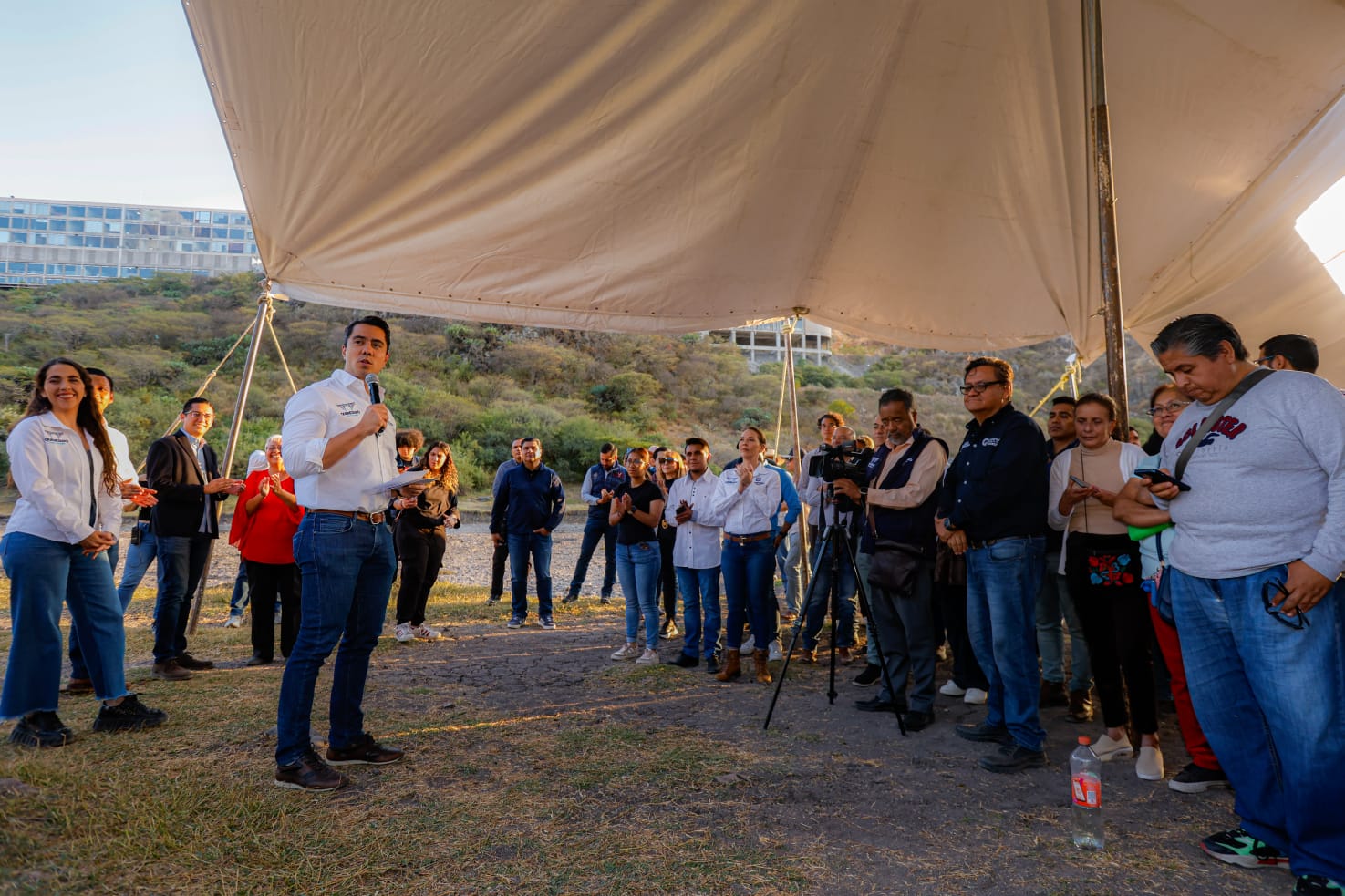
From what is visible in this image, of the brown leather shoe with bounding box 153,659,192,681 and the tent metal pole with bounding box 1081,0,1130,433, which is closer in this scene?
the tent metal pole with bounding box 1081,0,1130,433

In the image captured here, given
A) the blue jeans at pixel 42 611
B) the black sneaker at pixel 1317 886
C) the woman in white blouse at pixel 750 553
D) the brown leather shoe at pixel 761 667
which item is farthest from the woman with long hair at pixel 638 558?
the black sneaker at pixel 1317 886

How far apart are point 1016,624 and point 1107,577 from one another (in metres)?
0.50

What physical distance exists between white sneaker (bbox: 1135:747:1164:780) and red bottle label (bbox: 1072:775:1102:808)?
84 centimetres

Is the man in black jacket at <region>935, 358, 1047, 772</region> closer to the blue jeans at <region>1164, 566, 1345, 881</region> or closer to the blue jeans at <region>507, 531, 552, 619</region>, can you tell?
the blue jeans at <region>1164, 566, 1345, 881</region>

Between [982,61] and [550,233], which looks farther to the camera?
[550,233]

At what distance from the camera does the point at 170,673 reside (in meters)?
4.88

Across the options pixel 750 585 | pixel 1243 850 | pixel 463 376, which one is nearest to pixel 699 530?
pixel 750 585

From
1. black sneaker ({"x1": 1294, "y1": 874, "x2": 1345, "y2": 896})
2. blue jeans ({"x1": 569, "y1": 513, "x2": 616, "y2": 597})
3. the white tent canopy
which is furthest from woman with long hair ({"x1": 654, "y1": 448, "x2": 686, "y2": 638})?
black sneaker ({"x1": 1294, "y1": 874, "x2": 1345, "y2": 896})

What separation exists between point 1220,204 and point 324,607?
7.03 meters

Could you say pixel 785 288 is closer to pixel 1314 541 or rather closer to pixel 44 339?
pixel 1314 541

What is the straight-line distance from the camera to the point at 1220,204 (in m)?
5.71

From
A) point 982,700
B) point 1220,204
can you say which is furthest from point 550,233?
point 1220,204

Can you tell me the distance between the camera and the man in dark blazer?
4887 mm

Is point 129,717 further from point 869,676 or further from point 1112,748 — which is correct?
point 1112,748
